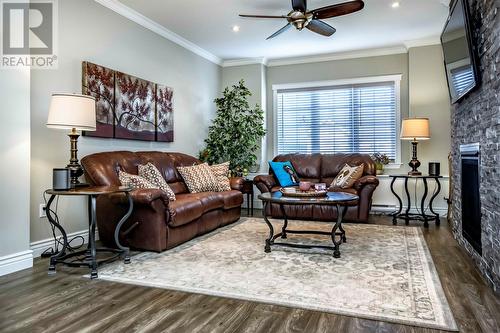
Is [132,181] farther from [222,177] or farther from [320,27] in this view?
[320,27]

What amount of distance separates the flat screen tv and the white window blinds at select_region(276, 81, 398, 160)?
2.31 m

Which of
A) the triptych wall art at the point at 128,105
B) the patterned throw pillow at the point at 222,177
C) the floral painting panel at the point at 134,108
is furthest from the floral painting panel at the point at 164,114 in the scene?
the patterned throw pillow at the point at 222,177

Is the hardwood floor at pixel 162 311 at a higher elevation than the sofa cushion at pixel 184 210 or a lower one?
lower

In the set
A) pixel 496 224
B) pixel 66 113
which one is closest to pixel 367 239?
pixel 496 224

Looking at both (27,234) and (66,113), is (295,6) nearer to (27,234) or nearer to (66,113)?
(66,113)

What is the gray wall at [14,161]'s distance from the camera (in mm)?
2814

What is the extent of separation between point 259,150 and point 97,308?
15.4 feet

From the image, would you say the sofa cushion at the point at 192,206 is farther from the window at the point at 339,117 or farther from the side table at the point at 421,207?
the window at the point at 339,117

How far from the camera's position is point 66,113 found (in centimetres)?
290

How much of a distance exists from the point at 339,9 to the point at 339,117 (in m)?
3.03

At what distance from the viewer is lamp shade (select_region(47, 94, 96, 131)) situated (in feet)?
9.48

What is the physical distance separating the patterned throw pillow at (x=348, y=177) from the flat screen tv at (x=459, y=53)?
1.68 meters

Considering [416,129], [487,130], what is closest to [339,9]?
[487,130]

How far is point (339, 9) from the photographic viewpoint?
11.6ft
